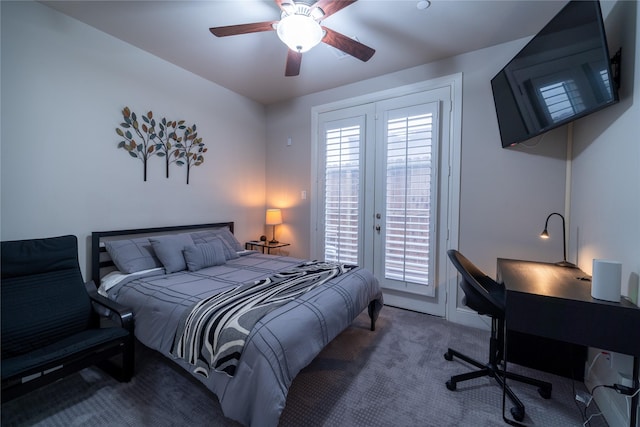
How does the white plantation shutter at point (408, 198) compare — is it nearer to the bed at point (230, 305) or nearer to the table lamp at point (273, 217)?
the bed at point (230, 305)

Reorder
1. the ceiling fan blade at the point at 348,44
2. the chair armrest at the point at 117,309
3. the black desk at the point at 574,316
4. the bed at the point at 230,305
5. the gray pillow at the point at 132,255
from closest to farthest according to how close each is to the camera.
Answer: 1. the black desk at the point at 574,316
2. the bed at the point at 230,305
3. the chair armrest at the point at 117,309
4. the ceiling fan blade at the point at 348,44
5. the gray pillow at the point at 132,255

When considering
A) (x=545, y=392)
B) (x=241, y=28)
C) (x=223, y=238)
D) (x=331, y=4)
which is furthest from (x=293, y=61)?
(x=545, y=392)

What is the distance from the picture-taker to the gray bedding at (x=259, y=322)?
4.36ft

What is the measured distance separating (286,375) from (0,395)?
4.84 ft

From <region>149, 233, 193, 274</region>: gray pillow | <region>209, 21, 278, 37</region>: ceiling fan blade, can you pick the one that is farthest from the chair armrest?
<region>209, 21, 278, 37</region>: ceiling fan blade

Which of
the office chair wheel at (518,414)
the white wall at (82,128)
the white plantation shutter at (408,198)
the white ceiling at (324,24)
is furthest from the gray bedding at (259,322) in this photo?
the white ceiling at (324,24)

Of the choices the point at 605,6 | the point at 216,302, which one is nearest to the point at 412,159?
the point at 605,6

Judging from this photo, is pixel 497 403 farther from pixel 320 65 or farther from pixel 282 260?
pixel 320 65

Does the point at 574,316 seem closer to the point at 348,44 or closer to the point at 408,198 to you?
the point at 408,198

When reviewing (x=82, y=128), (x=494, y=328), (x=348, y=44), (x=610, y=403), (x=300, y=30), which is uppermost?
(x=348, y=44)

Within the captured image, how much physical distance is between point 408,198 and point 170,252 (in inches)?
104

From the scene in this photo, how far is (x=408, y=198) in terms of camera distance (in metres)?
3.11

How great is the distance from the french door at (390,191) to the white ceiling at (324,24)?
51 cm

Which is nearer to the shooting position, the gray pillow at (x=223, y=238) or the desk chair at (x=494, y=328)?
the desk chair at (x=494, y=328)
